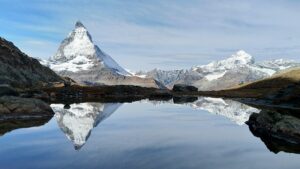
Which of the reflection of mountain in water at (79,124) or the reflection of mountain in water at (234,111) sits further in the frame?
the reflection of mountain in water at (234,111)

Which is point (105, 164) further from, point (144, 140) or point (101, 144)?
point (144, 140)

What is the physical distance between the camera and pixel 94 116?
101 meters

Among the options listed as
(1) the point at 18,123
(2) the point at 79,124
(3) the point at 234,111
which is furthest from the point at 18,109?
(3) the point at 234,111

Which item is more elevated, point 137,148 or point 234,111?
point 234,111

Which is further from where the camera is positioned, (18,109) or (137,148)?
(18,109)

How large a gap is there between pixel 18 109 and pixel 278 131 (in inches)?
2005

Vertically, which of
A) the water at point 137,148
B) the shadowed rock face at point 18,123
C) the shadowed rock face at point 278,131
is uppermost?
the shadowed rock face at point 278,131

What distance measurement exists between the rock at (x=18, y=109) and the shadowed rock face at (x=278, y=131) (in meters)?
44.5

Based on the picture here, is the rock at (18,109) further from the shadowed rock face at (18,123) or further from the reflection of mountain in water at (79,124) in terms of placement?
the reflection of mountain in water at (79,124)

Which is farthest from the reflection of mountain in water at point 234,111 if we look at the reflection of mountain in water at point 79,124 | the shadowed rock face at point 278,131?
the reflection of mountain in water at point 79,124

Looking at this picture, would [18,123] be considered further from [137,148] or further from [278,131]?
[278,131]

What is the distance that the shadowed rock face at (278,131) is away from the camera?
5488 cm

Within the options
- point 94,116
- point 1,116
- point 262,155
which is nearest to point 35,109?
point 1,116

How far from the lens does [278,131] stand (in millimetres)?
63688
